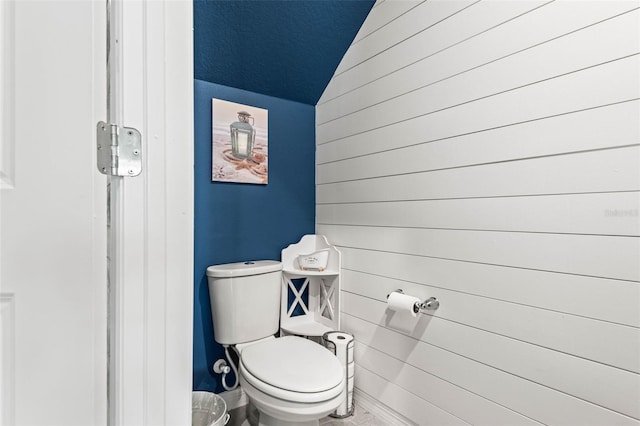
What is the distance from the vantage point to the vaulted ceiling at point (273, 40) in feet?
5.13

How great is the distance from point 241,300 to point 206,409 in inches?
20.3

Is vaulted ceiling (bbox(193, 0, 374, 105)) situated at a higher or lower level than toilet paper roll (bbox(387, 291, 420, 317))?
A: higher

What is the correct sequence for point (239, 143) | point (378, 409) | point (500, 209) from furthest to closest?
point (239, 143)
point (378, 409)
point (500, 209)

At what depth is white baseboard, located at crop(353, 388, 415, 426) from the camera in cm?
155

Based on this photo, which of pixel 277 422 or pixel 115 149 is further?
pixel 277 422

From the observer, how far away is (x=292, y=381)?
1278 mm

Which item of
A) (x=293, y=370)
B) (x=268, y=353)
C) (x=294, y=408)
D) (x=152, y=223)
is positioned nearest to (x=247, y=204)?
(x=268, y=353)

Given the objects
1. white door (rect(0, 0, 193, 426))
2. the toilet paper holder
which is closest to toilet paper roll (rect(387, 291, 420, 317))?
the toilet paper holder

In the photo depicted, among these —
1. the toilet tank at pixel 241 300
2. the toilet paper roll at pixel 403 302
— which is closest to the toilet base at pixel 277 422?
the toilet tank at pixel 241 300

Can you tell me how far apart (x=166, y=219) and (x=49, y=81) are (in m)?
0.31

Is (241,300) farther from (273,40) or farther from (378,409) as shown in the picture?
(273,40)

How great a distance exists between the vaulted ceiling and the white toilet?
108cm

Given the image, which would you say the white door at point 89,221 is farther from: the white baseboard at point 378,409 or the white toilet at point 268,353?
the white baseboard at point 378,409

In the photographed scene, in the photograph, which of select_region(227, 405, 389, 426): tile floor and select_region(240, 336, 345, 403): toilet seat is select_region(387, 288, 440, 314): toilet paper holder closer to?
select_region(240, 336, 345, 403): toilet seat
